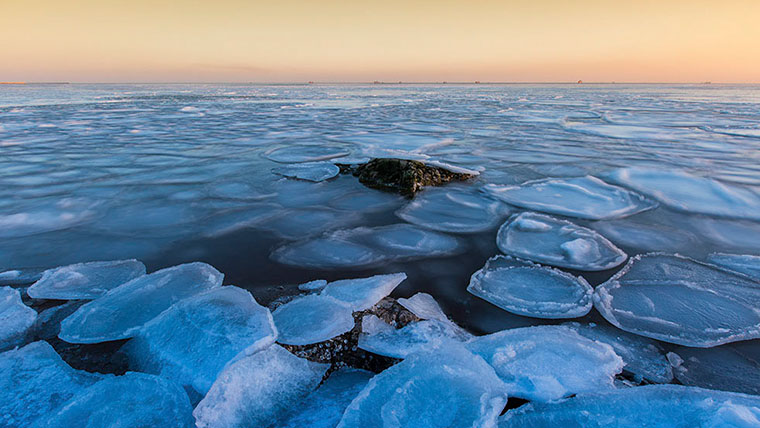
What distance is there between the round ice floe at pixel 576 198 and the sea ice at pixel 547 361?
2.07m

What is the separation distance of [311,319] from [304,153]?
5.03 meters

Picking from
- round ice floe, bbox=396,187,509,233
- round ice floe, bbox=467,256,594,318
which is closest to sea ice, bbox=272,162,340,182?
round ice floe, bbox=396,187,509,233

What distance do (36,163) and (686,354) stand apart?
7.75m

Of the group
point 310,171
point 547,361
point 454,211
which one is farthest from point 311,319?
point 310,171

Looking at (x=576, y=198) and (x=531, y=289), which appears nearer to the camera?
(x=531, y=289)

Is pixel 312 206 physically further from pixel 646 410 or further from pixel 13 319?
pixel 646 410

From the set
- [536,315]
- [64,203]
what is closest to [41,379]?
[536,315]

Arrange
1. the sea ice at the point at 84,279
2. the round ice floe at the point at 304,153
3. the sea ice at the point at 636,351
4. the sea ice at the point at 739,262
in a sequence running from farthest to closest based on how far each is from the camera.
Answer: the round ice floe at the point at 304,153 → the sea ice at the point at 739,262 → the sea ice at the point at 84,279 → the sea ice at the point at 636,351

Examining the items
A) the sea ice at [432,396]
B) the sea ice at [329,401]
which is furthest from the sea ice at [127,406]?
the sea ice at [432,396]

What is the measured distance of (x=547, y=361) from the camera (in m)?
1.47

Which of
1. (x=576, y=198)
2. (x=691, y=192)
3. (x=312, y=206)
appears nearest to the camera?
(x=312, y=206)

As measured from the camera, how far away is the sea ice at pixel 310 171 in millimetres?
4660

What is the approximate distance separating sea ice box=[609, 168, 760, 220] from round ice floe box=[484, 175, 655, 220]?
317 mm

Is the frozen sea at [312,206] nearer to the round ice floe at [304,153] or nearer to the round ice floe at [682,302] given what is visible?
the round ice floe at [304,153]
